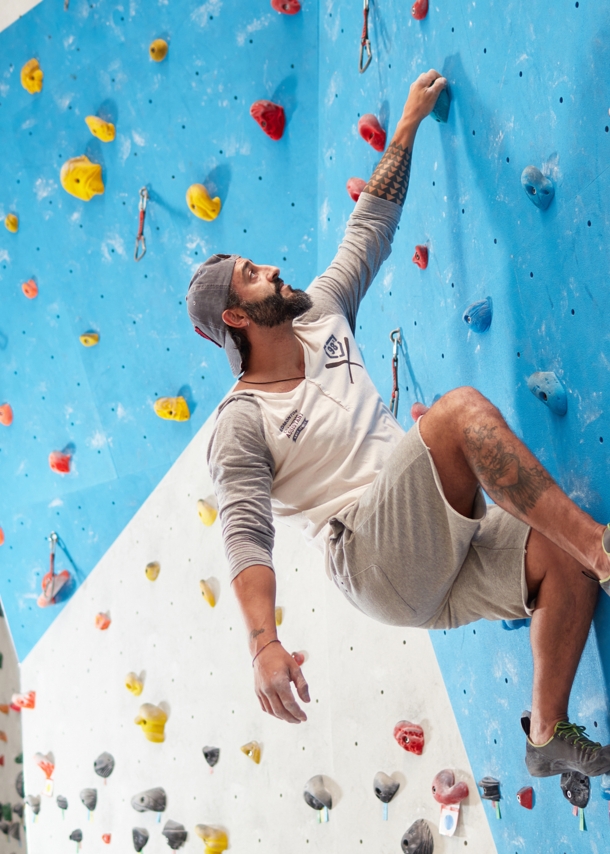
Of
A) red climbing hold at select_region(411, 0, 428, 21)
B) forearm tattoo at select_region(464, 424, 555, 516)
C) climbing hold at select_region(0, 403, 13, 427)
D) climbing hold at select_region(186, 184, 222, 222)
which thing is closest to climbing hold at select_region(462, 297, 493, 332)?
forearm tattoo at select_region(464, 424, 555, 516)

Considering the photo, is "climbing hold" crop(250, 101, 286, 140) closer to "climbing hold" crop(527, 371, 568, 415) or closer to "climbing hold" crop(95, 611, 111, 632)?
"climbing hold" crop(527, 371, 568, 415)

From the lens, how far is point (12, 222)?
12.1ft

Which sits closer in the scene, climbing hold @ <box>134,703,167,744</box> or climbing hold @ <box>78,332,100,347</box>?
climbing hold @ <box>134,703,167,744</box>

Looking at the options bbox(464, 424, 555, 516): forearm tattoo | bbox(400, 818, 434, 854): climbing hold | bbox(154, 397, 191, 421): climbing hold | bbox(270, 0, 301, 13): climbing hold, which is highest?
bbox(270, 0, 301, 13): climbing hold

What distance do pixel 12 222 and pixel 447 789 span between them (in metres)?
2.76

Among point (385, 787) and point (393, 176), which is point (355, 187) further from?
point (385, 787)

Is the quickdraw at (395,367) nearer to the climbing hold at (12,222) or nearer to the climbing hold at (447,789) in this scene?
the climbing hold at (447,789)

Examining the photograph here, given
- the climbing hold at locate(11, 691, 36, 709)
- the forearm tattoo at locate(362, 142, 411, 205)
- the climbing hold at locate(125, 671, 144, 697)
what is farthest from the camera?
the climbing hold at locate(11, 691, 36, 709)

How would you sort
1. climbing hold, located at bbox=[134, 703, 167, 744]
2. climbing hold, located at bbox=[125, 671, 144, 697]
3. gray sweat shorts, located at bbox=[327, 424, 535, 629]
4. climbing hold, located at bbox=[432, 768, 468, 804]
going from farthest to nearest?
climbing hold, located at bbox=[125, 671, 144, 697] → climbing hold, located at bbox=[134, 703, 167, 744] → climbing hold, located at bbox=[432, 768, 468, 804] → gray sweat shorts, located at bbox=[327, 424, 535, 629]

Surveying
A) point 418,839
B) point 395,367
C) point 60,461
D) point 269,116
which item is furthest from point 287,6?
point 418,839

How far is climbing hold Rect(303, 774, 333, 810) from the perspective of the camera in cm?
277

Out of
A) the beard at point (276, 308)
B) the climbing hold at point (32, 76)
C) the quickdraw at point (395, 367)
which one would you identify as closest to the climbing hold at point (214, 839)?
the quickdraw at point (395, 367)

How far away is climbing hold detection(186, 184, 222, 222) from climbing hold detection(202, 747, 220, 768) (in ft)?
6.24

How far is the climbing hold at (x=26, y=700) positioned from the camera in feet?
13.2
